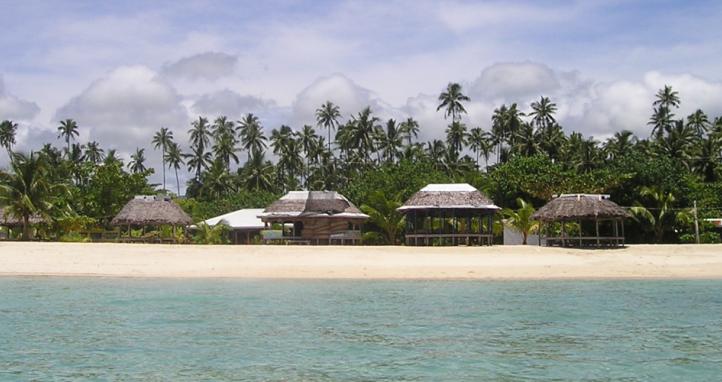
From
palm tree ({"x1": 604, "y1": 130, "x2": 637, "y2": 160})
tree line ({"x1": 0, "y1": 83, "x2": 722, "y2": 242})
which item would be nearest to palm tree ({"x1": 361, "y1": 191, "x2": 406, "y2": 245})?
tree line ({"x1": 0, "y1": 83, "x2": 722, "y2": 242})

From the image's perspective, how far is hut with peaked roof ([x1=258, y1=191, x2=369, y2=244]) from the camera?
35594 millimetres

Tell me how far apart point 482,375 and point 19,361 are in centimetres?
626

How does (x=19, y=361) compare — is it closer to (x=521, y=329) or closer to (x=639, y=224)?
(x=521, y=329)

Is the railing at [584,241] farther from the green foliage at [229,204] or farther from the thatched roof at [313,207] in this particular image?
the green foliage at [229,204]

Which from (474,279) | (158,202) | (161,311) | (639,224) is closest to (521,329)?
(161,311)

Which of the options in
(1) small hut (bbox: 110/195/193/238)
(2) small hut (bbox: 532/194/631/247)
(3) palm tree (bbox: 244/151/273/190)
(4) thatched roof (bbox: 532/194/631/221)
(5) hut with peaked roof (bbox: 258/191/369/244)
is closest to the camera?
(4) thatched roof (bbox: 532/194/631/221)

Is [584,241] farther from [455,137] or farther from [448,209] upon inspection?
[455,137]

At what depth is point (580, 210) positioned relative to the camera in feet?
101

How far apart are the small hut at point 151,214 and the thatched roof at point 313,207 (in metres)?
3.99

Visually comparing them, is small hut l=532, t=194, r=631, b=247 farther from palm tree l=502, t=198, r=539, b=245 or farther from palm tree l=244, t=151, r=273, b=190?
palm tree l=244, t=151, r=273, b=190

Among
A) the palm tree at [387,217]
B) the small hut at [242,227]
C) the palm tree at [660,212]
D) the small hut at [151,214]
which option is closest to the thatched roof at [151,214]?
the small hut at [151,214]

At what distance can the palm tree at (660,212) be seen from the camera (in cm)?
3472

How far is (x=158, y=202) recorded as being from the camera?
37.1m

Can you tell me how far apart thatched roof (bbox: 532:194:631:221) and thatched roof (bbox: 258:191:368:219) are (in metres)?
8.85
